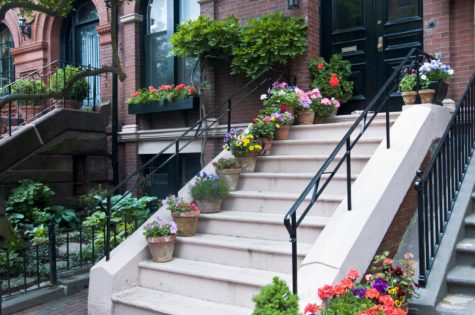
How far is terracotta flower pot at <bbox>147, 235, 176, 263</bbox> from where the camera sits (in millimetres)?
5293

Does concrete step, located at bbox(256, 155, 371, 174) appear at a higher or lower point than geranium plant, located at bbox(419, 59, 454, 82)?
lower

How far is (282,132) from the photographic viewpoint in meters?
6.84

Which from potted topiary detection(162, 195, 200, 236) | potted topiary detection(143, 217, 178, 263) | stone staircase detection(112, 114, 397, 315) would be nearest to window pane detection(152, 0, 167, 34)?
stone staircase detection(112, 114, 397, 315)

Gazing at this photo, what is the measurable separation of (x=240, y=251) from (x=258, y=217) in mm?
588

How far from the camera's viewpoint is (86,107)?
10414mm

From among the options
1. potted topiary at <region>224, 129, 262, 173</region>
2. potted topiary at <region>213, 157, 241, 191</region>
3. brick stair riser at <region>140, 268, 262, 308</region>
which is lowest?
brick stair riser at <region>140, 268, 262, 308</region>

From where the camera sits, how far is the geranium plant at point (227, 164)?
20.5ft

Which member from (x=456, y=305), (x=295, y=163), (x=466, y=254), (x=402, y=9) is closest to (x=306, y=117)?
(x=295, y=163)

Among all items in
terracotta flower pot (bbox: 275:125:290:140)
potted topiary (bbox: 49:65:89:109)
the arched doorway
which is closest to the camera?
terracotta flower pot (bbox: 275:125:290:140)

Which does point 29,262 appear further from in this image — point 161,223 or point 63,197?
point 63,197

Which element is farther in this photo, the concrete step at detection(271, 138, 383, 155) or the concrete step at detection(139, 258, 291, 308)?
the concrete step at detection(271, 138, 383, 155)

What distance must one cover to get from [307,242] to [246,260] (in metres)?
0.64

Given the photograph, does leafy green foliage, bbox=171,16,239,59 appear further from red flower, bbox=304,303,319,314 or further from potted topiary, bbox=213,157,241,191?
red flower, bbox=304,303,319,314

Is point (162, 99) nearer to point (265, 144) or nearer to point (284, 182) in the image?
point (265, 144)
